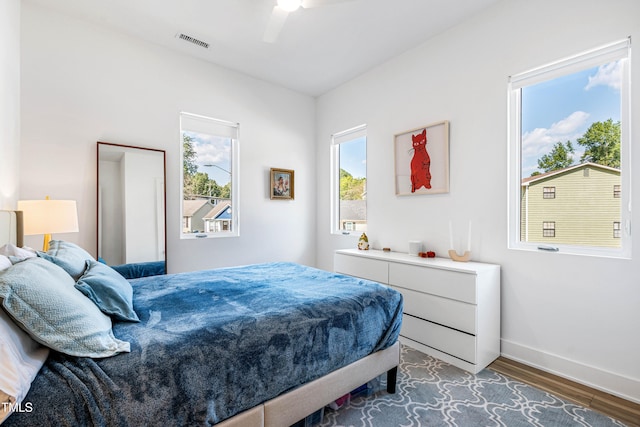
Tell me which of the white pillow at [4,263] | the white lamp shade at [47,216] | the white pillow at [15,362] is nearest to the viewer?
the white pillow at [15,362]

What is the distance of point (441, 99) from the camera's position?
9.75 ft

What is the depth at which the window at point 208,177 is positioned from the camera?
11.4 ft

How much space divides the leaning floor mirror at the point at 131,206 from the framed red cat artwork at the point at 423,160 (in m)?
2.57

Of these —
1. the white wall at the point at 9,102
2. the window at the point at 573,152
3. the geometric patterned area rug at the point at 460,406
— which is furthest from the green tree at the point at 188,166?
the window at the point at 573,152

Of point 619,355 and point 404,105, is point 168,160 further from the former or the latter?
point 619,355

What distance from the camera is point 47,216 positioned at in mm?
2189

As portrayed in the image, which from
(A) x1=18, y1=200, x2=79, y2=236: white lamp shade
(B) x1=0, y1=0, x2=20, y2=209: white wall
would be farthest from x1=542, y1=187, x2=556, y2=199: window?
(B) x1=0, y1=0, x2=20, y2=209: white wall

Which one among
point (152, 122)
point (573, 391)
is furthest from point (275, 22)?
point (573, 391)

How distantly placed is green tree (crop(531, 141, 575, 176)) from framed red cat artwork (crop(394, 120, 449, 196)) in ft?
2.46

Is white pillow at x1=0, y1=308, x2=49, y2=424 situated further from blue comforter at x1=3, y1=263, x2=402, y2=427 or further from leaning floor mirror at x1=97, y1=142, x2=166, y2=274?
leaning floor mirror at x1=97, y1=142, x2=166, y2=274

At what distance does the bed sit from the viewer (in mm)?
985

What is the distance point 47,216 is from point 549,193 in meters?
3.80

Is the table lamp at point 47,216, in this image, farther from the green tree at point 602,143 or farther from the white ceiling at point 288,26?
the green tree at point 602,143

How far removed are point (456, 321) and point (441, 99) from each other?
6.77 feet
